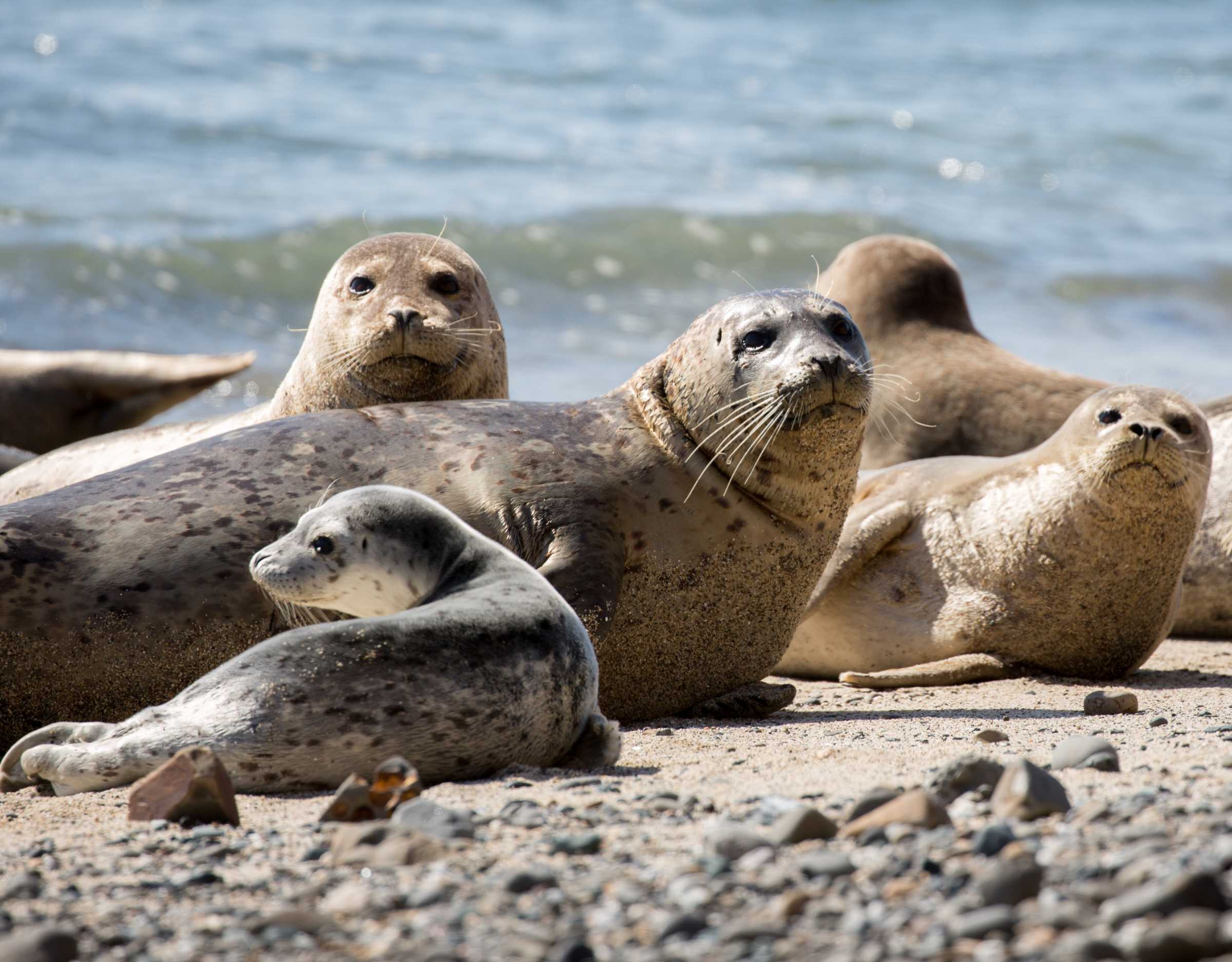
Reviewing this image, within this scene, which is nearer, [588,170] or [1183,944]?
[1183,944]

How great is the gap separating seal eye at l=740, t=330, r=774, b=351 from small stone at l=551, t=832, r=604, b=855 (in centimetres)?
230

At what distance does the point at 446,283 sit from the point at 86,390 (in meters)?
3.18

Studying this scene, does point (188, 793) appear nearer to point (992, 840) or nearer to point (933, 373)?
point (992, 840)

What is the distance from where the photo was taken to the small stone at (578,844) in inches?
107

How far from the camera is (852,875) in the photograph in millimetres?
2451

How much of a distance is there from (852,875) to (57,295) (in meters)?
10.5

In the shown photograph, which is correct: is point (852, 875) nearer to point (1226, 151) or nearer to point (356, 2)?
point (1226, 151)

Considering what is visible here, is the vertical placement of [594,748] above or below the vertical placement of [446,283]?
below

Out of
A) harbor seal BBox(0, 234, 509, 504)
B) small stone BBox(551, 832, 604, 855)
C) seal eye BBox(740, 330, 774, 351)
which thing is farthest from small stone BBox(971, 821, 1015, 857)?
harbor seal BBox(0, 234, 509, 504)

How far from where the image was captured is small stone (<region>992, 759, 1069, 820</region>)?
2.75 metres

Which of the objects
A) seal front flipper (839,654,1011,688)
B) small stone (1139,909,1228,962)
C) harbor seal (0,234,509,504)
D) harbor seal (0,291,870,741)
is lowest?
seal front flipper (839,654,1011,688)

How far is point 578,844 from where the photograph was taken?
107 inches

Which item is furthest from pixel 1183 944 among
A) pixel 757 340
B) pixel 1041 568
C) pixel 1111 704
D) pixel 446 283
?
pixel 446 283

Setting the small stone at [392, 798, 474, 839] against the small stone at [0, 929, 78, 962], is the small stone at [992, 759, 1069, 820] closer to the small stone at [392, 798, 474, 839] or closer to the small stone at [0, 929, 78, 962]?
the small stone at [392, 798, 474, 839]
